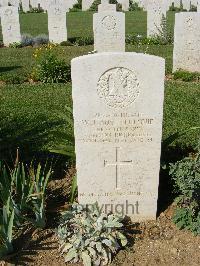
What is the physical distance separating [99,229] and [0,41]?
1435cm

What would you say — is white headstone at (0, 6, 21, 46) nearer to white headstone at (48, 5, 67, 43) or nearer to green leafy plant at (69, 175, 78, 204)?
white headstone at (48, 5, 67, 43)

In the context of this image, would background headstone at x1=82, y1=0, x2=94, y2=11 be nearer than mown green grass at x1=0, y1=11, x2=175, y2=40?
No

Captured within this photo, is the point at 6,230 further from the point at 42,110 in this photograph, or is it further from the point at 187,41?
the point at 187,41

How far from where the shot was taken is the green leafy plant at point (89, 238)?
3.65 meters

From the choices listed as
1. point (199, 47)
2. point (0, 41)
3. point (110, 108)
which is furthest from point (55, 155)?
point (0, 41)

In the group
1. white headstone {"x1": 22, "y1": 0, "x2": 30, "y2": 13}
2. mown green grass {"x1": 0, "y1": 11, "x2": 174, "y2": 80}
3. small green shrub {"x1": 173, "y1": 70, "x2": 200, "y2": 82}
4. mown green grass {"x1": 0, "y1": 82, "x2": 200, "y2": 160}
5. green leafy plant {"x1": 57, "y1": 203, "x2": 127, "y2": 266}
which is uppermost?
white headstone {"x1": 22, "y1": 0, "x2": 30, "y2": 13}

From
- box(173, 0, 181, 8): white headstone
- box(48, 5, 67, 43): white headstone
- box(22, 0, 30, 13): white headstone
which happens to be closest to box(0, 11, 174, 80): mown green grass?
box(48, 5, 67, 43): white headstone

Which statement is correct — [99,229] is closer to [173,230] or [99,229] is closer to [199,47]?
[173,230]

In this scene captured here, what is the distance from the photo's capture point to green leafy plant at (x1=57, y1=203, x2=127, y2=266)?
3650 millimetres

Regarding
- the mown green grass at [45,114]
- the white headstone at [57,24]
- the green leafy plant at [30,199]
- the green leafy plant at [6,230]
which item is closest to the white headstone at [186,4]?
the white headstone at [57,24]

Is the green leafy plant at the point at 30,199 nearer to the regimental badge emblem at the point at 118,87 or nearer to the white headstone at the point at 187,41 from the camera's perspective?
the regimental badge emblem at the point at 118,87

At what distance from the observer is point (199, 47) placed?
10258 millimetres

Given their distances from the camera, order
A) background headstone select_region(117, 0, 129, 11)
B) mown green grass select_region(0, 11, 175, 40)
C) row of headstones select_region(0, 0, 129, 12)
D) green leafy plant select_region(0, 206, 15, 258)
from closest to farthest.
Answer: green leafy plant select_region(0, 206, 15, 258) < mown green grass select_region(0, 11, 175, 40) < row of headstones select_region(0, 0, 129, 12) < background headstone select_region(117, 0, 129, 11)

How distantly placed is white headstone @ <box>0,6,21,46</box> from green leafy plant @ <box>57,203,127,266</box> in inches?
516
